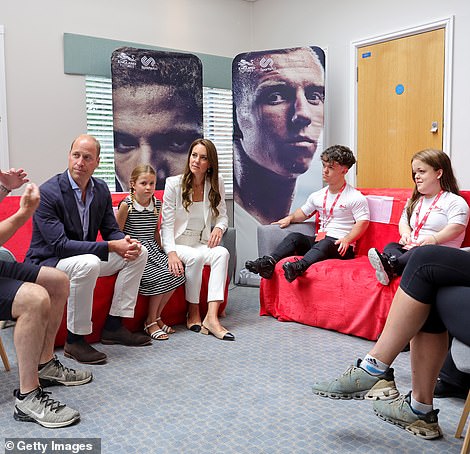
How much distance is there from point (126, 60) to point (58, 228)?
2347 mm

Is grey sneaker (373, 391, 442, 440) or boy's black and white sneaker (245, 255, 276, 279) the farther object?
boy's black and white sneaker (245, 255, 276, 279)

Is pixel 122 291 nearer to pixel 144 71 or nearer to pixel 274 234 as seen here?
pixel 274 234

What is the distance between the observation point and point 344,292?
10.9 feet

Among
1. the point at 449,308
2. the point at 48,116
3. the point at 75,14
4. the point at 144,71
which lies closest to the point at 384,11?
the point at 144,71

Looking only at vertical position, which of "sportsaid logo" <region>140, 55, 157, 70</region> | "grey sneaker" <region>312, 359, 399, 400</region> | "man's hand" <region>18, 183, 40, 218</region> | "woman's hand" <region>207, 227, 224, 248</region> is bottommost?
"grey sneaker" <region>312, 359, 399, 400</region>

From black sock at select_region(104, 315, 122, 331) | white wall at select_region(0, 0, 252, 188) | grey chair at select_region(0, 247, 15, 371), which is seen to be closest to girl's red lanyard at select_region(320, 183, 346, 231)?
black sock at select_region(104, 315, 122, 331)

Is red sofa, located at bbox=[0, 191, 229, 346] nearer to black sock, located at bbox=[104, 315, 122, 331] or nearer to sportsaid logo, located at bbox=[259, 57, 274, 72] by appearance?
black sock, located at bbox=[104, 315, 122, 331]

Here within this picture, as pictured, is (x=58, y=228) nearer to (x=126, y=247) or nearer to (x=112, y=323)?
(x=126, y=247)

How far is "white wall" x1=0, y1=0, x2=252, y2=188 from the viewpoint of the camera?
14.9ft

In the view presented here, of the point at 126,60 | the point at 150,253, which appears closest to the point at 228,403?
the point at 150,253

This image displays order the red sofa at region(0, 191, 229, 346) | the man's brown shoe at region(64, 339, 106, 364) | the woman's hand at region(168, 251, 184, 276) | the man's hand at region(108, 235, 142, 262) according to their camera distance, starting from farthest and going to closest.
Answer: the woman's hand at region(168, 251, 184, 276) → the red sofa at region(0, 191, 229, 346) → the man's hand at region(108, 235, 142, 262) → the man's brown shoe at region(64, 339, 106, 364)

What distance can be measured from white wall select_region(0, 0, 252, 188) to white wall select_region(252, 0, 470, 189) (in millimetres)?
1235

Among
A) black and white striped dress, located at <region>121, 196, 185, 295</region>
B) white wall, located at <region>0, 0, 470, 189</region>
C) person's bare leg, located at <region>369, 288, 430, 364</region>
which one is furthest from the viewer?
white wall, located at <region>0, 0, 470, 189</region>

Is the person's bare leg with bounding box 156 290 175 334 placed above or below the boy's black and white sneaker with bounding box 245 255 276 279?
below
